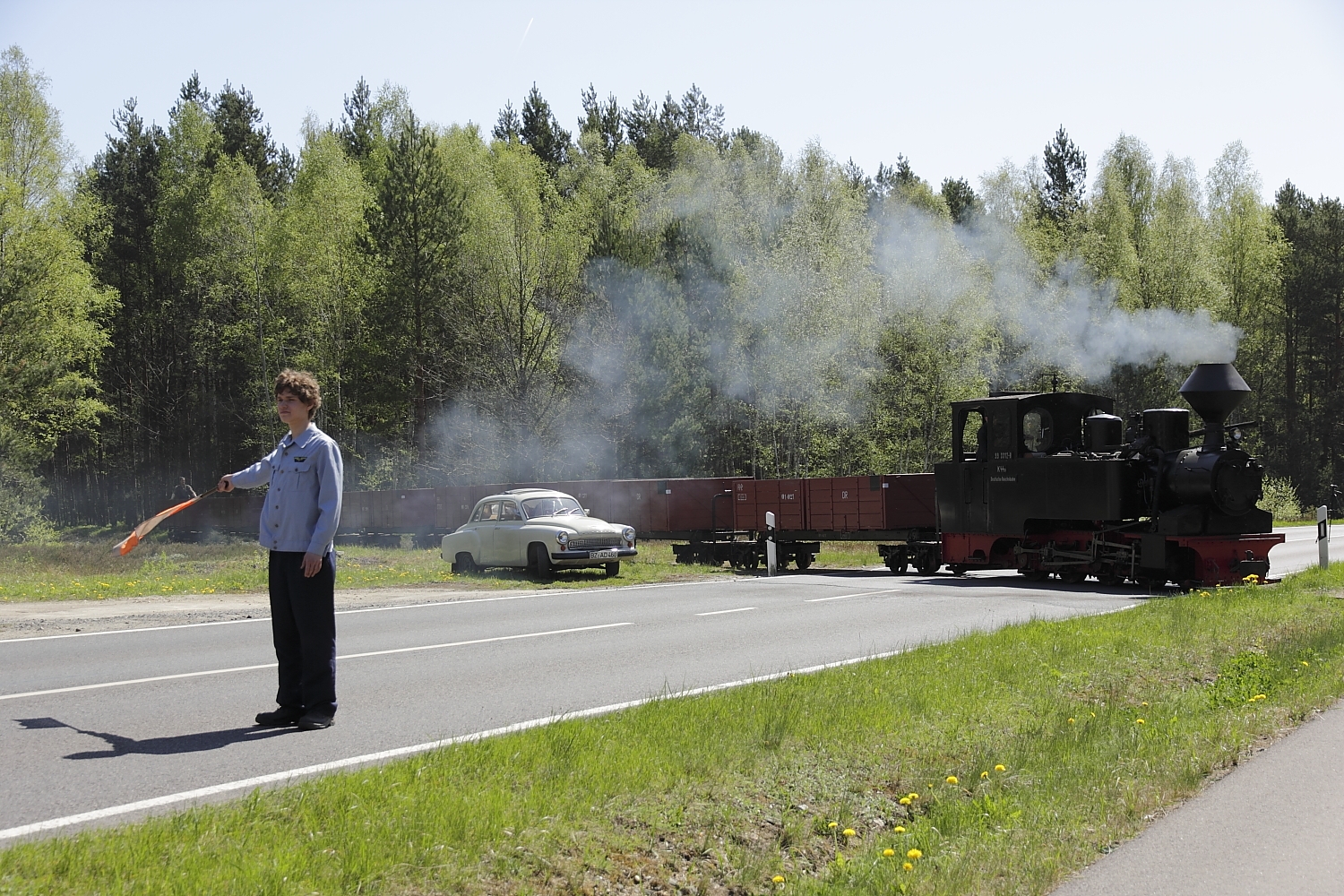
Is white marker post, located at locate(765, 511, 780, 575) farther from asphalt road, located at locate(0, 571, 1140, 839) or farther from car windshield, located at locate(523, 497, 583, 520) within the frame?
asphalt road, located at locate(0, 571, 1140, 839)

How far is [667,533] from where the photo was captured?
26.9 meters

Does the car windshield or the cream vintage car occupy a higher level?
the car windshield

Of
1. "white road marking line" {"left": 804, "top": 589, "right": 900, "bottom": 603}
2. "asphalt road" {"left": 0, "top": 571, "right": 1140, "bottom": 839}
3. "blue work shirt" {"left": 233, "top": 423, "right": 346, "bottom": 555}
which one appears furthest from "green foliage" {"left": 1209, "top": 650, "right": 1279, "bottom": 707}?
"white road marking line" {"left": 804, "top": 589, "right": 900, "bottom": 603}

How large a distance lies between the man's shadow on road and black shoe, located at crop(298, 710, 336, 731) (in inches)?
4.2

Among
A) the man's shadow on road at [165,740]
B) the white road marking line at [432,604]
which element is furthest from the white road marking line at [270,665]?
the white road marking line at [432,604]

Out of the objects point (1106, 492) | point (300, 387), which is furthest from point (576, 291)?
point (300, 387)

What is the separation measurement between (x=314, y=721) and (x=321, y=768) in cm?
102

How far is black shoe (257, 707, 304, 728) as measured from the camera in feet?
22.0

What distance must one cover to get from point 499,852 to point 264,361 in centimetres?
4742

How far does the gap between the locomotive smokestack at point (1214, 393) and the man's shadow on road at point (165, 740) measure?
15.5 metres

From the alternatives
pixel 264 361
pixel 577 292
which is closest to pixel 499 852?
pixel 577 292

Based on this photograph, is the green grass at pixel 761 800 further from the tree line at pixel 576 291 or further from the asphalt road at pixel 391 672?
the tree line at pixel 576 291

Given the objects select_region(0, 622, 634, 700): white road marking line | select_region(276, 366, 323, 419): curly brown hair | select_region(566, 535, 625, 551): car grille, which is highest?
select_region(276, 366, 323, 419): curly brown hair

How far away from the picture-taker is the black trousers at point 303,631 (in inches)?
257
